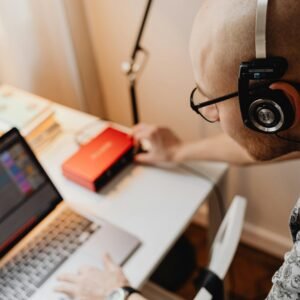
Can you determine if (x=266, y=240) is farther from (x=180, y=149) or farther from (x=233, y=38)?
(x=233, y=38)

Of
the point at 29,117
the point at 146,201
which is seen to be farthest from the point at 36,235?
the point at 29,117

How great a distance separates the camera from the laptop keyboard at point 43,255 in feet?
3.48

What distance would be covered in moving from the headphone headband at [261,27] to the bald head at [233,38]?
10 millimetres

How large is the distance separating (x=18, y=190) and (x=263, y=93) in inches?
24.5

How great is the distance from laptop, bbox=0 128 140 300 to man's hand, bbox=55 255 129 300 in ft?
0.09

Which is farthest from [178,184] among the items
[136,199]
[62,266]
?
[62,266]

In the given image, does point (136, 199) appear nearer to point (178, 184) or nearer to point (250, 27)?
point (178, 184)

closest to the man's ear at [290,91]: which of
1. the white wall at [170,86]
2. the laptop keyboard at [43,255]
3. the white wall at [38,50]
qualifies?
the laptop keyboard at [43,255]

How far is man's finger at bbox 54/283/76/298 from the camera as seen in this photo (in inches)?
40.7

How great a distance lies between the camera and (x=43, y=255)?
1123 mm

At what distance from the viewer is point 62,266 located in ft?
3.62

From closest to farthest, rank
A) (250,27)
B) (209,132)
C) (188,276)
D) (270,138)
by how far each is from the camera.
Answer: (250,27), (270,138), (209,132), (188,276)

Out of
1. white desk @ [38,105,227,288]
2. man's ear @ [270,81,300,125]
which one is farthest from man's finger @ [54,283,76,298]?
man's ear @ [270,81,300,125]

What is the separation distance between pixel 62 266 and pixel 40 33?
2.56ft
